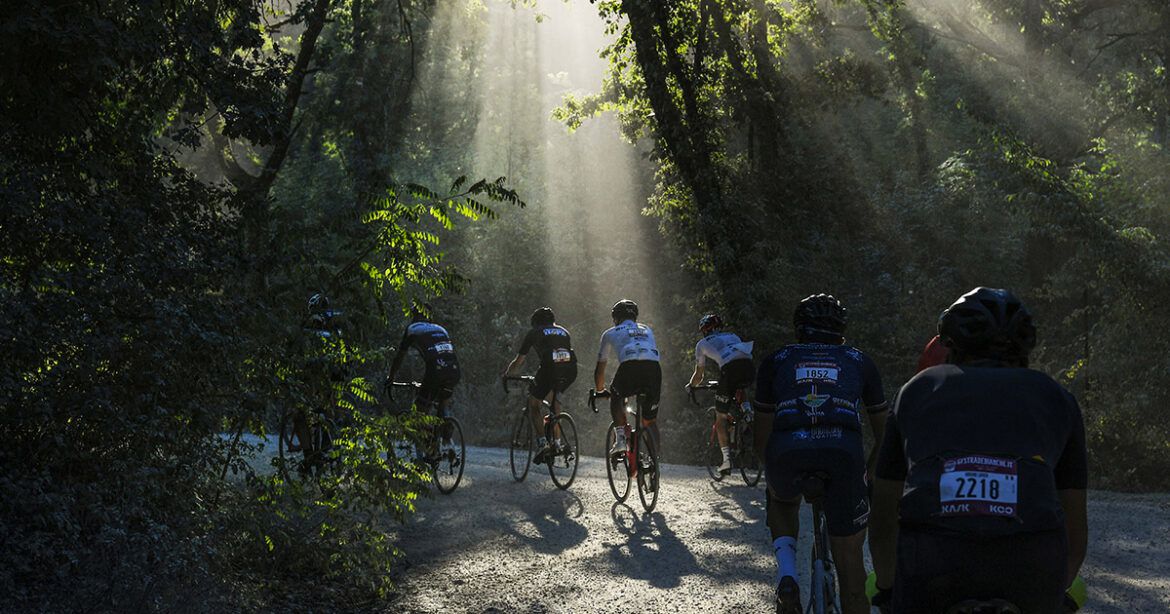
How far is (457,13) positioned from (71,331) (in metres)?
16.2

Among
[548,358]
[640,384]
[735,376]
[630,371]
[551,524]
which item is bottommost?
[551,524]

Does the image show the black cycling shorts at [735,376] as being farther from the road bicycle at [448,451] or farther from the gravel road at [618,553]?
the road bicycle at [448,451]

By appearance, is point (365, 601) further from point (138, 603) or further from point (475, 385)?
point (475, 385)

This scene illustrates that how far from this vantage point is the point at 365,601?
29.3ft

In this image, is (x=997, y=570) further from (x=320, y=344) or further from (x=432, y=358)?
(x=432, y=358)

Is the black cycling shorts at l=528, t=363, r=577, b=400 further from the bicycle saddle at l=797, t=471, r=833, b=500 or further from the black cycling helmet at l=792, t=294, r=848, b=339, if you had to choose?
the bicycle saddle at l=797, t=471, r=833, b=500

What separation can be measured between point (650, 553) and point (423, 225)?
24.5ft

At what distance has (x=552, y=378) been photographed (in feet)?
48.2

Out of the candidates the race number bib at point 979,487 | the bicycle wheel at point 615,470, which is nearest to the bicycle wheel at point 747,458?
the bicycle wheel at point 615,470

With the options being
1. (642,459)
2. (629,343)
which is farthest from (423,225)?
(642,459)

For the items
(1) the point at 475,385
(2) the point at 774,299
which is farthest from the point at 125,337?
(1) the point at 475,385

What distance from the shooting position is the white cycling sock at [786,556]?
610cm

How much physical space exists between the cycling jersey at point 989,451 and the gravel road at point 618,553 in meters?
5.18

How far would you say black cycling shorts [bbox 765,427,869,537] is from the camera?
596 centimetres
